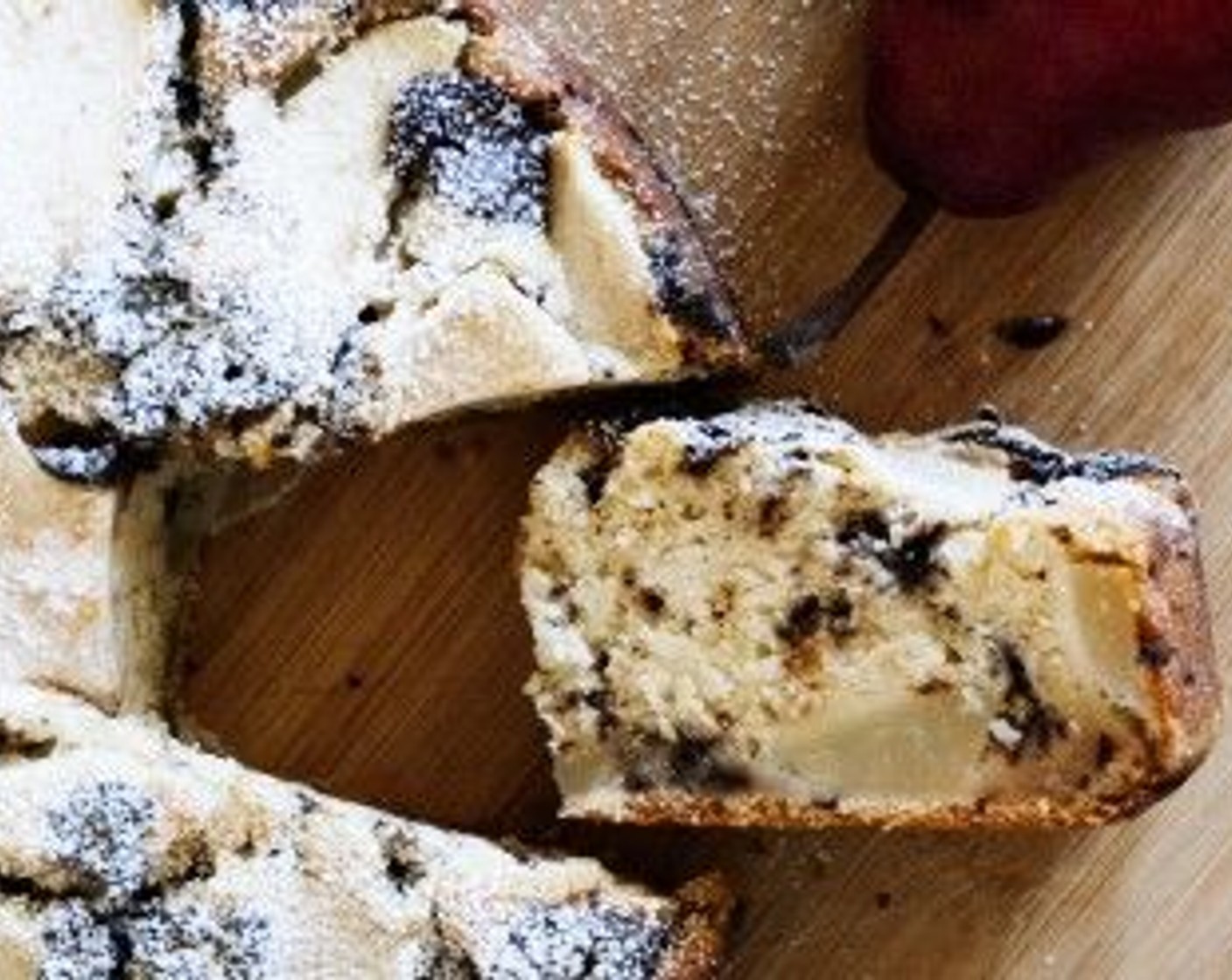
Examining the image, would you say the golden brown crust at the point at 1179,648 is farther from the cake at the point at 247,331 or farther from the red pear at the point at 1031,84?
the cake at the point at 247,331

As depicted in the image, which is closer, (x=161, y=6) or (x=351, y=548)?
(x=161, y=6)

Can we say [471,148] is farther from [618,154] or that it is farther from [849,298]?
[849,298]

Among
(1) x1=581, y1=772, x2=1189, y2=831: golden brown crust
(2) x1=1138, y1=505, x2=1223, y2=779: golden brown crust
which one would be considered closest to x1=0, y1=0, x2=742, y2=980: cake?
(1) x1=581, y1=772, x2=1189, y2=831: golden brown crust

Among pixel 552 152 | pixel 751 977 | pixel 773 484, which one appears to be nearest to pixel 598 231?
pixel 552 152

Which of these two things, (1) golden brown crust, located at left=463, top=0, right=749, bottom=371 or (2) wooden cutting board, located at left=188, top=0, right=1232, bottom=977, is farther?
(2) wooden cutting board, located at left=188, top=0, right=1232, bottom=977

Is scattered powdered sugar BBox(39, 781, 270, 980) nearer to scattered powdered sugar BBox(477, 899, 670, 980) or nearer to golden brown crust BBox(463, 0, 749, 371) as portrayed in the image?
scattered powdered sugar BBox(477, 899, 670, 980)

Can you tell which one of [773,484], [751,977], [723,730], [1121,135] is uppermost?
[1121,135]

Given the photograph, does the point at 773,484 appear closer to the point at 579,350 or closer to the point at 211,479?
the point at 579,350
